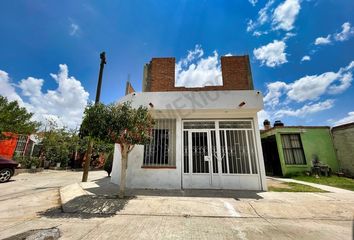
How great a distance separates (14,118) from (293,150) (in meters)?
22.2

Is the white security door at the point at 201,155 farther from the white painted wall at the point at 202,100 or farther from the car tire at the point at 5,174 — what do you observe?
the car tire at the point at 5,174

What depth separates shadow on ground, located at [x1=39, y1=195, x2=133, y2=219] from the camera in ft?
13.9

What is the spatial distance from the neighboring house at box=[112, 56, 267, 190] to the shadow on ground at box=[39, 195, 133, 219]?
75.1 inches

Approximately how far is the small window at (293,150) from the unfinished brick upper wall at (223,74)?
601 centimetres

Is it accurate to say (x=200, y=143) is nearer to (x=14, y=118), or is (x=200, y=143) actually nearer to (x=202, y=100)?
(x=202, y=100)

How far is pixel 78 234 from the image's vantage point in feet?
10.3

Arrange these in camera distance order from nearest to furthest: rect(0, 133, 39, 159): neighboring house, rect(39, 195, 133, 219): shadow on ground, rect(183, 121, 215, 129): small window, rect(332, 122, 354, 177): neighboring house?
1. rect(39, 195, 133, 219): shadow on ground
2. rect(183, 121, 215, 129): small window
3. rect(332, 122, 354, 177): neighboring house
4. rect(0, 133, 39, 159): neighboring house

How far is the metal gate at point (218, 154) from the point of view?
6957mm

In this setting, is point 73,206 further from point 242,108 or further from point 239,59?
point 239,59

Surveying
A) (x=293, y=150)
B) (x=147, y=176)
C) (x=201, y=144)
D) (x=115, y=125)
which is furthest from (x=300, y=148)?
(x=115, y=125)

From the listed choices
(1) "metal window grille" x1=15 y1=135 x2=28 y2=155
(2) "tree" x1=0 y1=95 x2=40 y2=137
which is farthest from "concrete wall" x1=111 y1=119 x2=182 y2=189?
(1) "metal window grille" x1=15 y1=135 x2=28 y2=155

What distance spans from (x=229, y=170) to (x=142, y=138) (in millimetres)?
4130

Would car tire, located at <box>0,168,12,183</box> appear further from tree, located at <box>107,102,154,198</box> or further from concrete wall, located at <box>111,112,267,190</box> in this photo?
tree, located at <box>107,102,154,198</box>

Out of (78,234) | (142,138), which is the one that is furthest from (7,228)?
(142,138)
